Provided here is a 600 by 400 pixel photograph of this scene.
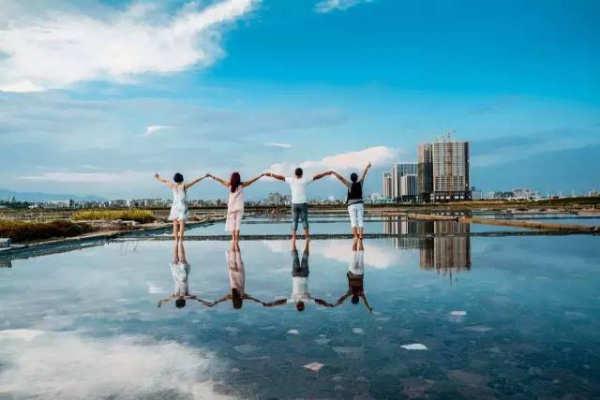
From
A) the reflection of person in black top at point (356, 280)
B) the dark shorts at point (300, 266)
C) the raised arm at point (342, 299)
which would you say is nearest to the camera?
the raised arm at point (342, 299)

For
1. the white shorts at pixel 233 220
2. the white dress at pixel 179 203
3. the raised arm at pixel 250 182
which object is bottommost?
the white shorts at pixel 233 220

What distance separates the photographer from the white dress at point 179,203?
15.5m

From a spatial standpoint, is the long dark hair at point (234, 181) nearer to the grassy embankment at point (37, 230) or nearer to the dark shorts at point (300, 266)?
the dark shorts at point (300, 266)

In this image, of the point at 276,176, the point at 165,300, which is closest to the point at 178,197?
the point at 276,176

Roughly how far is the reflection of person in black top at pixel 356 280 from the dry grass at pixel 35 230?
13.5 metres

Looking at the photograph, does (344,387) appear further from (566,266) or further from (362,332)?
(566,266)

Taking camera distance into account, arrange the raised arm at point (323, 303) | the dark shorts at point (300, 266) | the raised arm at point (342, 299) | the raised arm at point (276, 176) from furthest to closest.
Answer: the raised arm at point (276, 176)
the dark shorts at point (300, 266)
the raised arm at point (342, 299)
the raised arm at point (323, 303)

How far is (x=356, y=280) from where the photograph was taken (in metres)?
9.66

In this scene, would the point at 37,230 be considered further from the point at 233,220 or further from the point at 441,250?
the point at 441,250

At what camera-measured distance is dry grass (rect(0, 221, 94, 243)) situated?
A: 19641 millimetres

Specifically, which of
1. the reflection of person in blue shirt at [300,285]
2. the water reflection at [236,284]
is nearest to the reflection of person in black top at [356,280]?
the reflection of person in blue shirt at [300,285]

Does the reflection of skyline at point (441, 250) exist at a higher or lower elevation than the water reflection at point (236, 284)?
higher

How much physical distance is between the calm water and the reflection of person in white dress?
0.16m

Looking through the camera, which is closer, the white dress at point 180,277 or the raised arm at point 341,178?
the white dress at point 180,277
